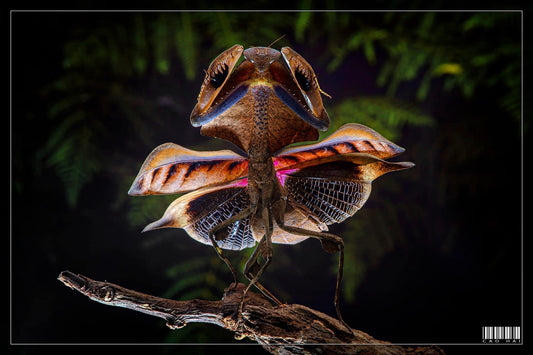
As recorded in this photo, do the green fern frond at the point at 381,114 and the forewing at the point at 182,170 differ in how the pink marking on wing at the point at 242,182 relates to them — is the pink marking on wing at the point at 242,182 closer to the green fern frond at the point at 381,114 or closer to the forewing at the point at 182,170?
the forewing at the point at 182,170

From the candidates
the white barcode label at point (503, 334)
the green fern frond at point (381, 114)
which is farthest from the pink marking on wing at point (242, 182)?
the white barcode label at point (503, 334)

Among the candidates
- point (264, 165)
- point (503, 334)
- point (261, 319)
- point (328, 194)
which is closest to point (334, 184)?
point (328, 194)

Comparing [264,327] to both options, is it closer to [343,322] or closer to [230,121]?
[343,322]

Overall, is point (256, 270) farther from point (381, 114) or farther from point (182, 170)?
point (381, 114)

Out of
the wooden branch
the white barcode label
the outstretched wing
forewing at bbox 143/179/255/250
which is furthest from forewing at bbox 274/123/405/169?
the white barcode label

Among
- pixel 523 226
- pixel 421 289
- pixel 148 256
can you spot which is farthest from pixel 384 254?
pixel 148 256
